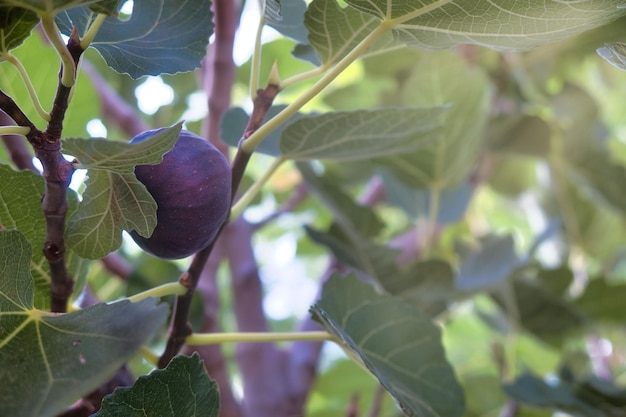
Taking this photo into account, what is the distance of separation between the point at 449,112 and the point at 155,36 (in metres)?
0.55

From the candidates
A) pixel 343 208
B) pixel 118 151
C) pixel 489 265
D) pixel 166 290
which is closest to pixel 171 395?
pixel 166 290

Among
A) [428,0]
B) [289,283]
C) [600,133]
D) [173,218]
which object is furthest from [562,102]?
[289,283]

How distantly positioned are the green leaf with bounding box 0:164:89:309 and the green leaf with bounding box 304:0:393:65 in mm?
247

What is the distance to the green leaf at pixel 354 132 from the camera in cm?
58

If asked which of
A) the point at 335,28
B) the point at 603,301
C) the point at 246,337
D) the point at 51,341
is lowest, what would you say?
the point at 603,301

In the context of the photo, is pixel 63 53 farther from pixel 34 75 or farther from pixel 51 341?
pixel 34 75

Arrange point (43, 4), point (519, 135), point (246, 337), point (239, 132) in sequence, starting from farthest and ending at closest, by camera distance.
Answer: point (519, 135), point (239, 132), point (246, 337), point (43, 4)

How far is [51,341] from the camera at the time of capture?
1.37 ft

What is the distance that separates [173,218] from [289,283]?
2.19 metres

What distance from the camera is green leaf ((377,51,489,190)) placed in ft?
3.22

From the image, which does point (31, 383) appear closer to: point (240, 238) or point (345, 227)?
point (345, 227)

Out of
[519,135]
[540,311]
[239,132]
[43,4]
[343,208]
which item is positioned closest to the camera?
[43,4]

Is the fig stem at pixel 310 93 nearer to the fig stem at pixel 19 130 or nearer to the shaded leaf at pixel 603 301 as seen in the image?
the fig stem at pixel 19 130

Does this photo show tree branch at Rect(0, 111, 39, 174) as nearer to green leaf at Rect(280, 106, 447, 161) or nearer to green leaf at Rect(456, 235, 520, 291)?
green leaf at Rect(280, 106, 447, 161)
